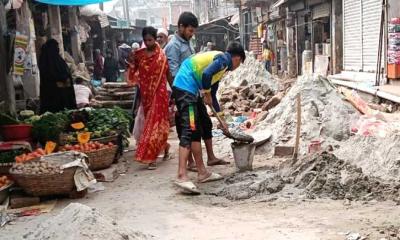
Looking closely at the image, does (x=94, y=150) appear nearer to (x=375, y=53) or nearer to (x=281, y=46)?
(x=375, y=53)

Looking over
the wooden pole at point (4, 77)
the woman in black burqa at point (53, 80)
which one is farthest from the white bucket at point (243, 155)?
the wooden pole at point (4, 77)

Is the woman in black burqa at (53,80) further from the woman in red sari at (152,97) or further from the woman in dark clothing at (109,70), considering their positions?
the woman in dark clothing at (109,70)

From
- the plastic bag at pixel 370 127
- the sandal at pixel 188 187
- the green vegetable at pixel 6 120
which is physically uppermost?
the green vegetable at pixel 6 120

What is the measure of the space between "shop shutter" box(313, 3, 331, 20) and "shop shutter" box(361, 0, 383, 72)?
344cm

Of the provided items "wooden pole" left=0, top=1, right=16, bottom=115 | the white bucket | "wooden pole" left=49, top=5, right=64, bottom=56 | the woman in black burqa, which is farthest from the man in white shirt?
the white bucket

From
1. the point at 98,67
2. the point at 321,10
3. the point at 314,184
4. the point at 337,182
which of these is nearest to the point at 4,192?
the point at 314,184

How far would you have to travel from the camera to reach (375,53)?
12.8 m

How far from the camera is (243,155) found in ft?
19.5

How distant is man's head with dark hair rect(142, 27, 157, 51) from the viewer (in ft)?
21.4

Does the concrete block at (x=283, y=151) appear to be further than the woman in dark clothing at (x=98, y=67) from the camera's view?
No

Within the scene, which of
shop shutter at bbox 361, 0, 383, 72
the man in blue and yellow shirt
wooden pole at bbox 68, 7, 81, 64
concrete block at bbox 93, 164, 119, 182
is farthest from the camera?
wooden pole at bbox 68, 7, 81, 64

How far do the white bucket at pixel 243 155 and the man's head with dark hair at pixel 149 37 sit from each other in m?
1.73

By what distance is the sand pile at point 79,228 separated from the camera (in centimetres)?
326

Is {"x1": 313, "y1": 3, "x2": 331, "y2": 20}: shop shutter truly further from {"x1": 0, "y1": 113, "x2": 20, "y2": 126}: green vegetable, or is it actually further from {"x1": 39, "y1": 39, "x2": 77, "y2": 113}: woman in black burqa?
{"x1": 0, "y1": 113, "x2": 20, "y2": 126}: green vegetable
